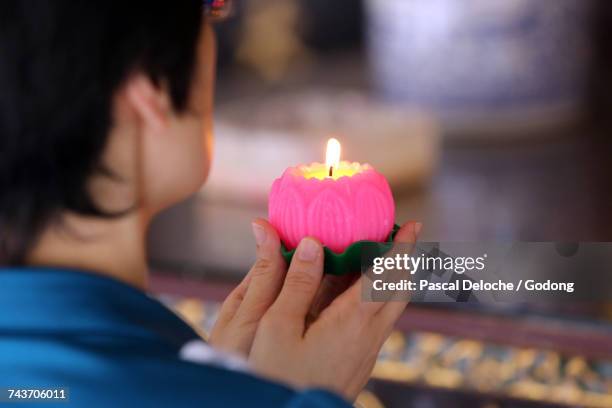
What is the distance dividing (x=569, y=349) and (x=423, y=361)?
0.28 meters

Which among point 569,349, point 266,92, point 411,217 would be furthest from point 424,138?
point 266,92

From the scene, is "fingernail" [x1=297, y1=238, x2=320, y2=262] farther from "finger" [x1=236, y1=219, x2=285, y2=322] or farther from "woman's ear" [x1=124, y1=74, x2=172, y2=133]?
"woman's ear" [x1=124, y1=74, x2=172, y2=133]

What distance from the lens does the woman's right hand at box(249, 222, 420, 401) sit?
2.67 ft

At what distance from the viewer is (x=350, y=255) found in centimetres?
87

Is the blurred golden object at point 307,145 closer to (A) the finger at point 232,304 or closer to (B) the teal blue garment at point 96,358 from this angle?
(A) the finger at point 232,304

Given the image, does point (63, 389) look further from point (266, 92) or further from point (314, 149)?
point (266, 92)

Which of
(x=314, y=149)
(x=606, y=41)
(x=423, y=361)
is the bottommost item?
(x=423, y=361)

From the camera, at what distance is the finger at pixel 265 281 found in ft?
2.86

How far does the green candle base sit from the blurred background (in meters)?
0.78

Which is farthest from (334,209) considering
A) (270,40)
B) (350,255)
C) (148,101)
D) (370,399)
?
(270,40)

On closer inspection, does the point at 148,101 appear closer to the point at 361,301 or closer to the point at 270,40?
the point at 361,301

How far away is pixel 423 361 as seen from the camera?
6.15 feet

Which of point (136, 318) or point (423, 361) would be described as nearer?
point (136, 318)

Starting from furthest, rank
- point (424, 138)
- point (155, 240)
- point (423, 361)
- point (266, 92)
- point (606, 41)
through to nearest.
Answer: point (606, 41), point (266, 92), point (424, 138), point (155, 240), point (423, 361)
